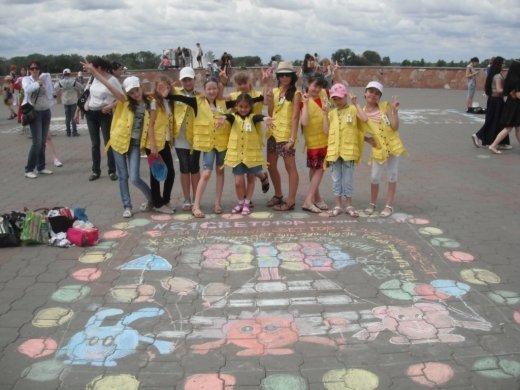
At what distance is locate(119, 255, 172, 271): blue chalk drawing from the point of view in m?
4.43

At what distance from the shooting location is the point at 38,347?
3248 millimetres

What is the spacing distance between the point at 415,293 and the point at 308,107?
97.8 inches

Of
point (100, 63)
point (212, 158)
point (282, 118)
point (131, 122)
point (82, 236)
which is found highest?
point (100, 63)

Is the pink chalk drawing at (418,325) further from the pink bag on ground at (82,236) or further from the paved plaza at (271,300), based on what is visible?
the pink bag on ground at (82,236)

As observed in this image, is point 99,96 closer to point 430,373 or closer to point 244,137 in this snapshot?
point 244,137

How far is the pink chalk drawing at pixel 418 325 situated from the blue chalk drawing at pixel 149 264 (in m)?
1.87

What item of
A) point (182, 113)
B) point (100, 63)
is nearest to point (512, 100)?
point (182, 113)

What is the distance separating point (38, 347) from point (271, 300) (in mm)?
1640

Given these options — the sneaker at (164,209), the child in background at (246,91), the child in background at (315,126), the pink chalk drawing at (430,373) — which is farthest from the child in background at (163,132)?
the pink chalk drawing at (430,373)

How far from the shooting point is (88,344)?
10.7ft

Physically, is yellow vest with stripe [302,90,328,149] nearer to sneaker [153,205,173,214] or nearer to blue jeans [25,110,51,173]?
sneaker [153,205,173,214]

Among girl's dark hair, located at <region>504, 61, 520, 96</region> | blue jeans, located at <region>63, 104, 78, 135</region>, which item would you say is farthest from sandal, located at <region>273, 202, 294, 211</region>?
blue jeans, located at <region>63, 104, 78, 135</region>

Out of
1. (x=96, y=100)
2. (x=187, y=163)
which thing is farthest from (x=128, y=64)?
(x=187, y=163)

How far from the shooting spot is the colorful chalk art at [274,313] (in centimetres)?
299
